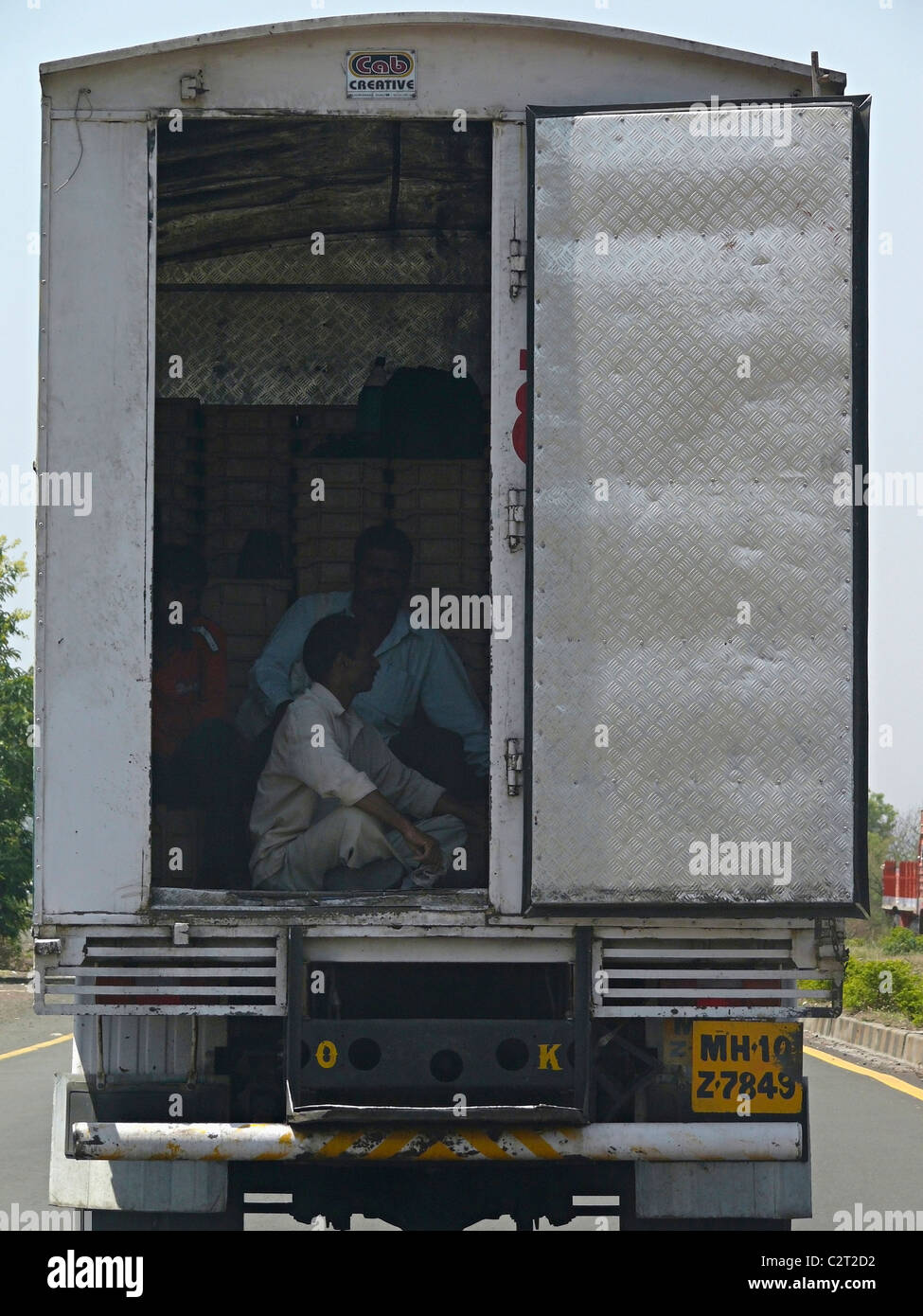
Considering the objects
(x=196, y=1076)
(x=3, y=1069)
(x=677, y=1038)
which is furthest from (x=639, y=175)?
(x=3, y=1069)

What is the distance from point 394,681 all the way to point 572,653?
2.04 metres

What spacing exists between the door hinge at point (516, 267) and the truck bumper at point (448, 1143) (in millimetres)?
2501

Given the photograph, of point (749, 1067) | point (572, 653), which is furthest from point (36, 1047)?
point (572, 653)

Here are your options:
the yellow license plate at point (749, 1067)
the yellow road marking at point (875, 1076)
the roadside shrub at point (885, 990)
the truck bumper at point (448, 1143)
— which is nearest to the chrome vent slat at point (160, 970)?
the truck bumper at point (448, 1143)

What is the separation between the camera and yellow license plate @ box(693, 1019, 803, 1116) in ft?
18.2

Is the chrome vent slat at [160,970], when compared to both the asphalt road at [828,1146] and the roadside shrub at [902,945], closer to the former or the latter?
the asphalt road at [828,1146]

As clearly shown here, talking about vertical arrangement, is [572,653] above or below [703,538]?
below

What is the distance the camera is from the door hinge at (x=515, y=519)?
17.5 feet

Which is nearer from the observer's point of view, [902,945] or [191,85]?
[191,85]

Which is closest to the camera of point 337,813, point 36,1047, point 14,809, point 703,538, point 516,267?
point 703,538

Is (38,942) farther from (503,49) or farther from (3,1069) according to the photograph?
(3,1069)

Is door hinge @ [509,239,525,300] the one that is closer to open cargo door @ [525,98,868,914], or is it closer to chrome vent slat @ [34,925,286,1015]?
open cargo door @ [525,98,868,914]

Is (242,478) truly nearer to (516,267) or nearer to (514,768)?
(516,267)

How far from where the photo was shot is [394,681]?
7.21 metres
